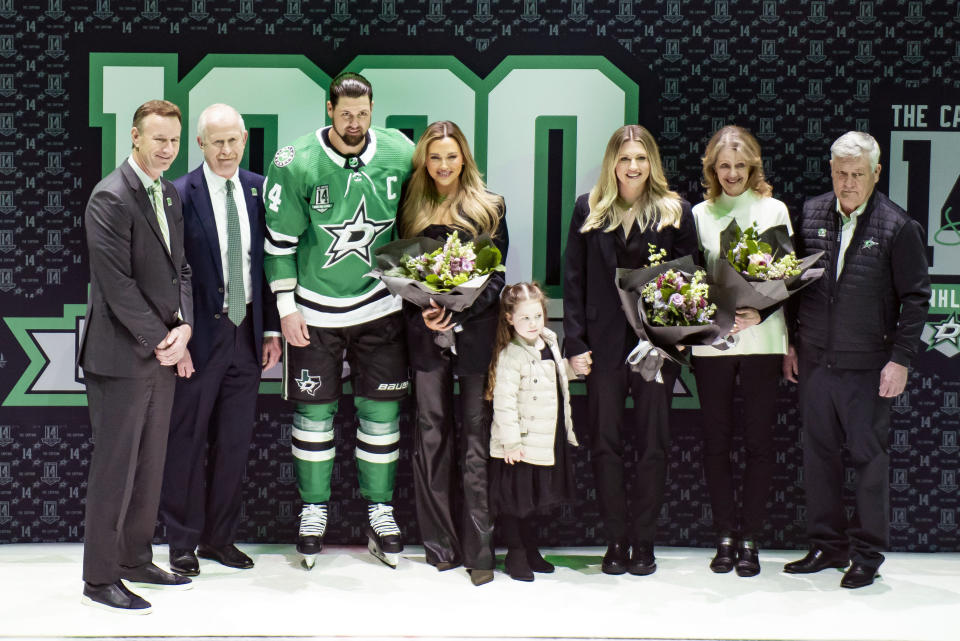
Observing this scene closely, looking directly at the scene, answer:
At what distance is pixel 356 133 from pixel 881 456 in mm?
2607

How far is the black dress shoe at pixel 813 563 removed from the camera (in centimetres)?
443

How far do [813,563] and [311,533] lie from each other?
86.5 inches

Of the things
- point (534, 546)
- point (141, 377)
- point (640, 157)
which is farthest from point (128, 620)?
point (640, 157)

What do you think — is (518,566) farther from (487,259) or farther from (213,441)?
(213,441)

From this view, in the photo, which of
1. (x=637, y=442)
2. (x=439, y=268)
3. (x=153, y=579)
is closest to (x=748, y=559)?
(x=637, y=442)

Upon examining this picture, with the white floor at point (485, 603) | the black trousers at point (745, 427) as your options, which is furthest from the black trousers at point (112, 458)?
the black trousers at point (745, 427)

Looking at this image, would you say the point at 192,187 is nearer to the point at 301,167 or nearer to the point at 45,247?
the point at 301,167

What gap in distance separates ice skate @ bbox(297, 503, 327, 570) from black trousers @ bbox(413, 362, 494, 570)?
1.43 feet

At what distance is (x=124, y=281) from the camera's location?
3703 mm

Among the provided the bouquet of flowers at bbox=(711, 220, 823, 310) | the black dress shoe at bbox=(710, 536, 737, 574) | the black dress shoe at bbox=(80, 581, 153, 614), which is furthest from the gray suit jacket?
the black dress shoe at bbox=(710, 536, 737, 574)

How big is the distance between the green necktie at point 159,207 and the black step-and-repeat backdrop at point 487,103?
87cm

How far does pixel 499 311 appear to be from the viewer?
14.2ft

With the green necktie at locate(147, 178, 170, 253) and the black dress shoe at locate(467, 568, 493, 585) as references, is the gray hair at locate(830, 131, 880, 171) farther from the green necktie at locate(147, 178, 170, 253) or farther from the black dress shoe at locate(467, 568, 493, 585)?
the green necktie at locate(147, 178, 170, 253)

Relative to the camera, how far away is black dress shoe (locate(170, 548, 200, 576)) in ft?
13.9
